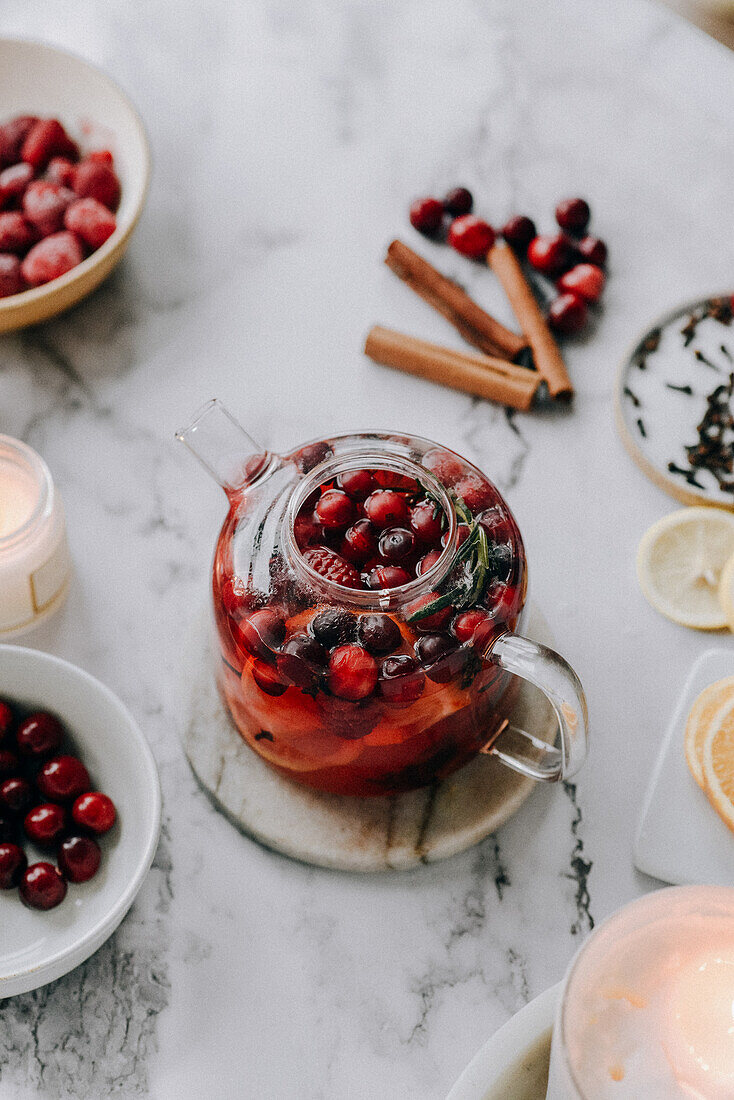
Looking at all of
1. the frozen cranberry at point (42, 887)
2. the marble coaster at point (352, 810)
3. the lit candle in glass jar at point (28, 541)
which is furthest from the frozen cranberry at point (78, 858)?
the lit candle in glass jar at point (28, 541)

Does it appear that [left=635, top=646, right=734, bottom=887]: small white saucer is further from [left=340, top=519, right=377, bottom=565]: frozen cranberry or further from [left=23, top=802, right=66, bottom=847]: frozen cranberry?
[left=23, top=802, right=66, bottom=847]: frozen cranberry

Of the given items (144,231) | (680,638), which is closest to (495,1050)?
(680,638)

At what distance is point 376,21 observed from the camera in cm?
146

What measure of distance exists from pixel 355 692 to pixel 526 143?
90 centimetres

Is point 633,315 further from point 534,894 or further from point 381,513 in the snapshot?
point 534,894

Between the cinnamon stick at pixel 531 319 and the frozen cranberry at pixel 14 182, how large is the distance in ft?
1.85

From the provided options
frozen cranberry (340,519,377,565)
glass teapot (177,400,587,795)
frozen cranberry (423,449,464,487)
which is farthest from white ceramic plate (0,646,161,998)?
frozen cranberry (423,449,464,487)

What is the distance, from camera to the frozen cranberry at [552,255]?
1250 millimetres

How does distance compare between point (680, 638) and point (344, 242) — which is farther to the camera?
point (344, 242)

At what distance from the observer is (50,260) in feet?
3.75

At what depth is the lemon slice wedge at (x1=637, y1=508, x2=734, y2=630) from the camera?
41.8 inches

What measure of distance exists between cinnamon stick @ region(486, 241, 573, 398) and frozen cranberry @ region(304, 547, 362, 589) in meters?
0.46

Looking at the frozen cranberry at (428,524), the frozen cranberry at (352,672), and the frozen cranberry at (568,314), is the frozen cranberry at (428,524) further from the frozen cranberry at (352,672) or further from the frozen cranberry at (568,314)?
the frozen cranberry at (568,314)

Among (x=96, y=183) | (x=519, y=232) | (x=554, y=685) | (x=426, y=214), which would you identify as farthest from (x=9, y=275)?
(x=554, y=685)
